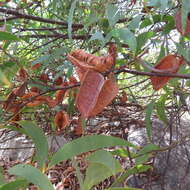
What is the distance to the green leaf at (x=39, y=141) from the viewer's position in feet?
2.39

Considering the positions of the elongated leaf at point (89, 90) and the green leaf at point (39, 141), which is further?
the green leaf at point (39, 141)

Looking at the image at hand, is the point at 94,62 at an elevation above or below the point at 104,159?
above

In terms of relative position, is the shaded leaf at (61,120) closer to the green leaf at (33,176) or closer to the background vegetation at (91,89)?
the background vegetation at (91,89)

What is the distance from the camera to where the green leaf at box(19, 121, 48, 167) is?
73 cm

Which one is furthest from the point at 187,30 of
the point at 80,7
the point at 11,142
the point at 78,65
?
the point at 11,142

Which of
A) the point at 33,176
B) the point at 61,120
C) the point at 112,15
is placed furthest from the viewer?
the point at 61,120

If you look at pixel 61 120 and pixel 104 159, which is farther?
pixel 61 120

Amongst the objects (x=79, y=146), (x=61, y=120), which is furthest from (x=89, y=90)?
(x=61, y=120)

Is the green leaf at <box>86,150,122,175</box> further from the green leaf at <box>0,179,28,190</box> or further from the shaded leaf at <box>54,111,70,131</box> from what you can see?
the shaded leaf at <box>54,111,70,131</box>

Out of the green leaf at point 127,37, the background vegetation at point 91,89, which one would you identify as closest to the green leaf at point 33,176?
the background vegetation at point 91,89

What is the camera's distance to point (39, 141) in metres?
0.76

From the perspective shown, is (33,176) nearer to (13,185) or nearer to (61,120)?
(13,185)

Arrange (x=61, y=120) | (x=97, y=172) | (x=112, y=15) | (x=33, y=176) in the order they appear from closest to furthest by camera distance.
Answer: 1. (x=33, y=176)
2. (x=97, y=172)
3. (x=112, y=15)
4. (x=61, y=120)

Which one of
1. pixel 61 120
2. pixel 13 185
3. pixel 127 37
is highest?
pixel 127 37
